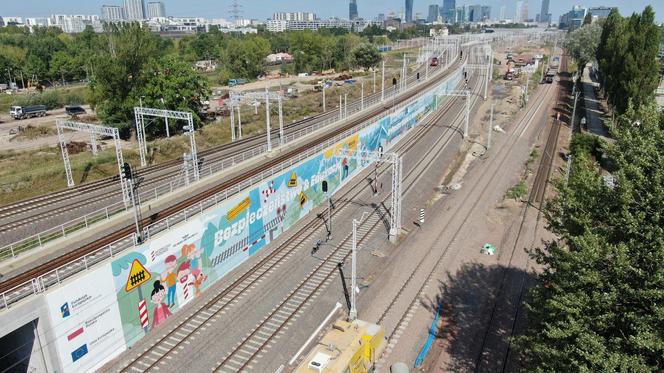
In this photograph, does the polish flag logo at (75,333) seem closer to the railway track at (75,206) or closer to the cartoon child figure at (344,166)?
the railway track at (75,206)

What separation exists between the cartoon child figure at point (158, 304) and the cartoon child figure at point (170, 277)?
39cm

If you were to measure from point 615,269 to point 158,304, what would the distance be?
72.2 feet

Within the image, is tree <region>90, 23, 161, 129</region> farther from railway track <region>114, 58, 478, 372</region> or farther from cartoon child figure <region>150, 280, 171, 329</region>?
cartoon child figure <region>150, 280, 171, 329</region>

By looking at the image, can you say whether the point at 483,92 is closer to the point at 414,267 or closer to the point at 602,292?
the point at 414,267

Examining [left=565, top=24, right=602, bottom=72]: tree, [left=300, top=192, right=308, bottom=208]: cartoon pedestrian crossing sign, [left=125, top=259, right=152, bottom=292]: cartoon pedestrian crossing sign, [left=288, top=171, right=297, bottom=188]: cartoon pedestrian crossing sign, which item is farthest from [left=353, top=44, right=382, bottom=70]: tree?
[left=125, top=259, right=152, bottom=292]: cartoon pedestrian crossing sign

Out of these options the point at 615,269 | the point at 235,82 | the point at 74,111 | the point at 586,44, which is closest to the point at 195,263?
the point at 615,269

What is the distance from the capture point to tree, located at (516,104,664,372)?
14.2m

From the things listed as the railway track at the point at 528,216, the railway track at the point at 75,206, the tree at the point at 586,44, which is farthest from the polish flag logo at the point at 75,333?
the tree at the point at 586,44

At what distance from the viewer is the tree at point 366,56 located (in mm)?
129875

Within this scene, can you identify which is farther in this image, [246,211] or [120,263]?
[246,211]

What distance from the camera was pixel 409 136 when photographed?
69.9 metres

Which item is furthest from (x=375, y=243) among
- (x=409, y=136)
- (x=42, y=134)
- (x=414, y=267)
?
(x=42, y=134)

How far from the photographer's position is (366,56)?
12988 cm

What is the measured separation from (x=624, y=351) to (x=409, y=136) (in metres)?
56.4
